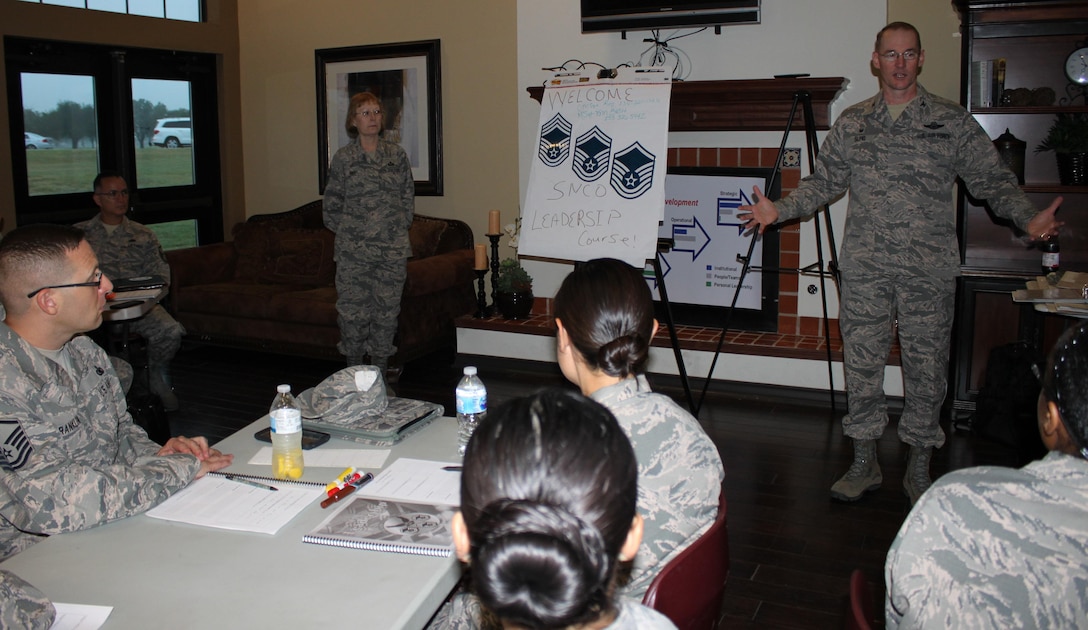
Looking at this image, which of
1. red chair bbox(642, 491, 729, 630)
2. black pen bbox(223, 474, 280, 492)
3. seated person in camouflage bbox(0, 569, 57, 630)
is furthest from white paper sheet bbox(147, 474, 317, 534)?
red chair bbox(642, 491, 729, 630)

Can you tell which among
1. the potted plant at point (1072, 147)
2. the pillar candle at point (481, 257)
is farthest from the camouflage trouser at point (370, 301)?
the potted plant at point (1072, 147)

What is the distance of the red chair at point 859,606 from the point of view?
1.24m

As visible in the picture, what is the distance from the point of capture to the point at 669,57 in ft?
16.4

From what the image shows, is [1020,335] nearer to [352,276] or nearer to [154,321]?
[352,276]

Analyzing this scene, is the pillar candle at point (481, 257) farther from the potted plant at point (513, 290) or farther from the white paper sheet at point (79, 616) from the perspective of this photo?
the white paper sheet at point (79, 616)

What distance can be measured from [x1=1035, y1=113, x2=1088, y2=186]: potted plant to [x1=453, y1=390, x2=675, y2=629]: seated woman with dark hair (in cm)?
386

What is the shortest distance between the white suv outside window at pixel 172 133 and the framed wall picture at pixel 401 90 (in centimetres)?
105

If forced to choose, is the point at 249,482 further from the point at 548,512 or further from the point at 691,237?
the point at 691,237

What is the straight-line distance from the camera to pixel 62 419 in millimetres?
1829

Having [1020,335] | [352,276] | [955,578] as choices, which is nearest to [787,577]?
[955,578]

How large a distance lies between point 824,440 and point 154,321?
330cm

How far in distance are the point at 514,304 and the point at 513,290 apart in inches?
3.3

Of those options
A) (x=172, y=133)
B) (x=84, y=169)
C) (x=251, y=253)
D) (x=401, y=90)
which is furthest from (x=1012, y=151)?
(x=84, y=169)

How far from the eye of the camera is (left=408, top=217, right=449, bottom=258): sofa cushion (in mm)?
5695
